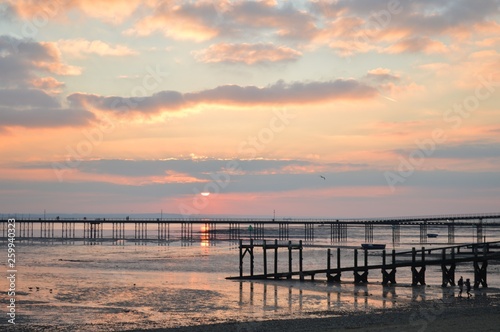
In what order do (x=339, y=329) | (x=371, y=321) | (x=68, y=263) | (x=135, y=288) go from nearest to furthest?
(x=339, y=329) < (x=371, y=321) < (x=135, y=288) < (x=68, y=263)

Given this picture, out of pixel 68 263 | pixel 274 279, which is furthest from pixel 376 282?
pixel 68 263

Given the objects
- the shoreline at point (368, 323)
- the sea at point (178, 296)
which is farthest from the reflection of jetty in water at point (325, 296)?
the shoreline at point (368, 323)

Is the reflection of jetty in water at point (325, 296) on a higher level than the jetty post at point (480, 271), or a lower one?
lower

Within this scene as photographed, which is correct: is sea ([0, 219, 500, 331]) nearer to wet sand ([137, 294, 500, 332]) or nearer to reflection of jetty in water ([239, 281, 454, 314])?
reflection of jetty in water ([239, 281, 454, 314])

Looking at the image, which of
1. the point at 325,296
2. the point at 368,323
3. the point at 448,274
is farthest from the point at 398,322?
the point at 448,274

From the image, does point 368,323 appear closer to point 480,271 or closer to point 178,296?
point 178,296

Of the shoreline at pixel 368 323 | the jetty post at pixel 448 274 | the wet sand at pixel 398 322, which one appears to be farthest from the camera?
the jetty post at pixel 448 274

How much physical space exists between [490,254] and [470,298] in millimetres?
6264

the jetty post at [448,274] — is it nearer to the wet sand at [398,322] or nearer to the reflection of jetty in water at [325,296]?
the reflection of jetty in water at [325,296]

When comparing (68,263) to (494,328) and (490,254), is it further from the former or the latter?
(494,328)

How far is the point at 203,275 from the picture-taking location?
49.3m

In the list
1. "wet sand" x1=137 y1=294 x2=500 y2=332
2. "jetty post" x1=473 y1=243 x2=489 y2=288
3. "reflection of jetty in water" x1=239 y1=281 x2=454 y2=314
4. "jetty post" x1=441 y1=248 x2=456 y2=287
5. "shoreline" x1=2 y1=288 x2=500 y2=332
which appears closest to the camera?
"wet sand" x1=137 y1=294 x2=500 y2=332

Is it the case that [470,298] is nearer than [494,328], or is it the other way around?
[494,328]

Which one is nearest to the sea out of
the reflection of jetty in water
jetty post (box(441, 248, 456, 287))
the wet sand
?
the reflection of jetty in water
